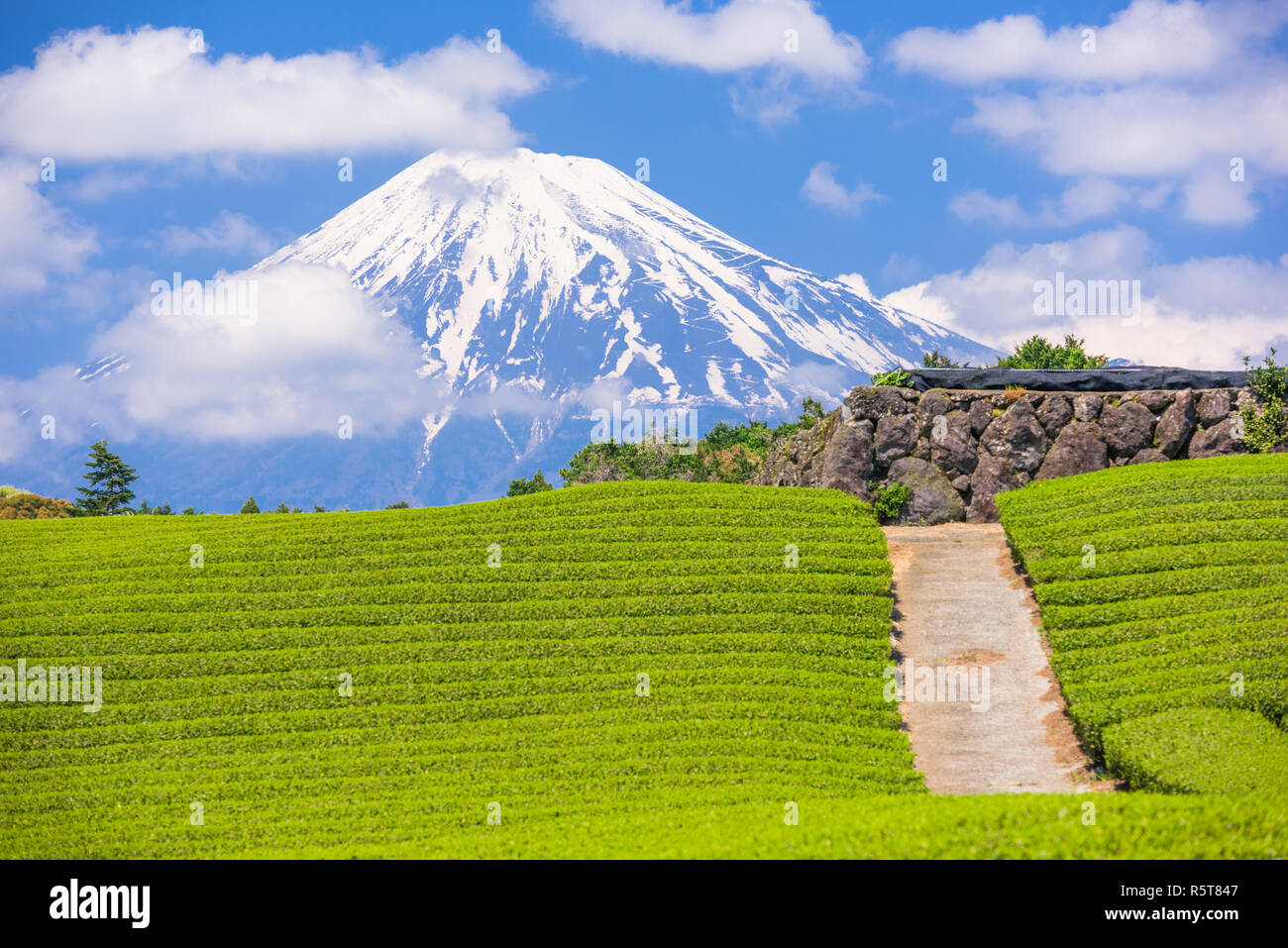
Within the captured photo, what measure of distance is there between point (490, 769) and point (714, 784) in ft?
11.2

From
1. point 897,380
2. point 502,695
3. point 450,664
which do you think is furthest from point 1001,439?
point 450,664

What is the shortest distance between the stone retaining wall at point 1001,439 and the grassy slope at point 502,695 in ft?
7.59

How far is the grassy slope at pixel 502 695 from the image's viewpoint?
448 inches

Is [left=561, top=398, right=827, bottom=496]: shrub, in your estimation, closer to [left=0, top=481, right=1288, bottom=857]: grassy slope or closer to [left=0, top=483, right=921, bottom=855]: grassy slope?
[left=0, top=483, right=921, bottom=855]: grassy slope

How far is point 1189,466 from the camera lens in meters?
23.7

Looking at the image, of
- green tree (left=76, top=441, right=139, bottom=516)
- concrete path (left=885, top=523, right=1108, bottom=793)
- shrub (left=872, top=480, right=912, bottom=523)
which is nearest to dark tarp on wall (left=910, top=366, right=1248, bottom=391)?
shrub (left=872, top=480, right=912, bottom=523)

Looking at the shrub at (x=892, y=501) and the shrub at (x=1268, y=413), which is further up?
the shrub at (x=1268, y=413)

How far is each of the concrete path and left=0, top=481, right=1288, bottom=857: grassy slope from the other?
71 centimetres

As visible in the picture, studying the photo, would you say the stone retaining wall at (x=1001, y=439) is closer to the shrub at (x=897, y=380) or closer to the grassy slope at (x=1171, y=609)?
the shrub at (x=897, y=380)

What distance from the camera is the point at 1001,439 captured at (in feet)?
85.6

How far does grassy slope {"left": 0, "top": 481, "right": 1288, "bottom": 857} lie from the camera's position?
1139cm

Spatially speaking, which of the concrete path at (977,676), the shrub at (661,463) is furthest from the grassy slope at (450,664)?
the shrub at (661,463)

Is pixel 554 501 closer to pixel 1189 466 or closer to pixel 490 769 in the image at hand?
pixel 490 769
